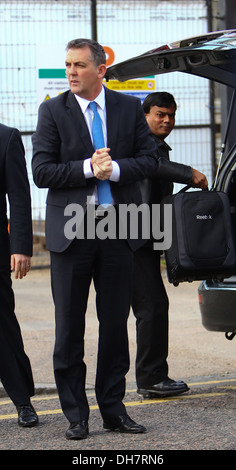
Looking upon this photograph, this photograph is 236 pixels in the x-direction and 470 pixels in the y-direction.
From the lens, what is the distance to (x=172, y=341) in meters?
8.12

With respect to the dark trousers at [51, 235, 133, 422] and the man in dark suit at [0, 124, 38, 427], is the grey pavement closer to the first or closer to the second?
the man in dark suit at [0, 124, 38, 427]

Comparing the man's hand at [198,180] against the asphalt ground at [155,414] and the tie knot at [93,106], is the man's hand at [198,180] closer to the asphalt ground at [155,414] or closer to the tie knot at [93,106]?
the tie knot at [93,106]

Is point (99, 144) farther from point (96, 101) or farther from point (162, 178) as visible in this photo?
point (162, 178)

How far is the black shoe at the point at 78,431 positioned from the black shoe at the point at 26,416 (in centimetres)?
38

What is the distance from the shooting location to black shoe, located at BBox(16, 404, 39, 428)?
17.8ft

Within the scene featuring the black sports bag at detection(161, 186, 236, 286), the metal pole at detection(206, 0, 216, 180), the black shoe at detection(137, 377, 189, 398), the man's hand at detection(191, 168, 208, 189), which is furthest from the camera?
the metal pole at detection(206, 0, 216, 180)

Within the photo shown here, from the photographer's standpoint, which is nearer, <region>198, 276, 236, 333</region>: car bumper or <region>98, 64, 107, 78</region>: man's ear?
<region>98, 64, 107, 78</region>: man's ear

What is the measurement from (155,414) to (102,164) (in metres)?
1.64

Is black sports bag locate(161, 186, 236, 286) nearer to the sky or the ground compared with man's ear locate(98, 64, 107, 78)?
nearer to the ground

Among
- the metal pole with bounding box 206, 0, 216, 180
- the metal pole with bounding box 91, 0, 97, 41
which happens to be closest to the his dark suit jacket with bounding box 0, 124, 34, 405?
the metal pole with bounding box 91, 0, 97, 41

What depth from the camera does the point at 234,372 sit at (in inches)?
278

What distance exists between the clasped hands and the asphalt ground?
136 cm

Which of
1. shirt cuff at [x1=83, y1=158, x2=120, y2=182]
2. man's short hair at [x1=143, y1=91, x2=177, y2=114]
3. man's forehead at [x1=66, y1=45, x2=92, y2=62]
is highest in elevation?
man's forehead at [x1=66, y1=45, x2=92, y2=62]
